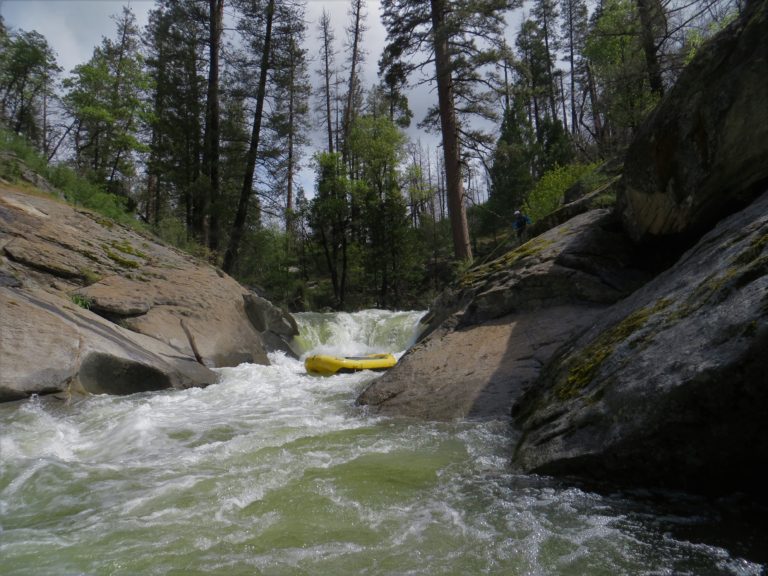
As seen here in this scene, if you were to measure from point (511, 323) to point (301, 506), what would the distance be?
4.35m

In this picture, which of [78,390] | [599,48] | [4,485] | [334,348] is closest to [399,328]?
[334,348]

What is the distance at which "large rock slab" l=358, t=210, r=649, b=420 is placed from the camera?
5.18 metres

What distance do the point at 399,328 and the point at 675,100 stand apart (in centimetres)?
1016

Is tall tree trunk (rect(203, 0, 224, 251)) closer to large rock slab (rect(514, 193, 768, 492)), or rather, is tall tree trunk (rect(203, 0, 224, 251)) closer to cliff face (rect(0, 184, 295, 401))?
cliff face (rect(0, 184, 295, 401))

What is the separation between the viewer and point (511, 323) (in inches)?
259

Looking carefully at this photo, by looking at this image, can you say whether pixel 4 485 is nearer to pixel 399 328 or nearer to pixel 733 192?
pixel 733 192

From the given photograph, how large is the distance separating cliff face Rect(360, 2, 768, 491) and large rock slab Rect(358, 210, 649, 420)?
0.02 m

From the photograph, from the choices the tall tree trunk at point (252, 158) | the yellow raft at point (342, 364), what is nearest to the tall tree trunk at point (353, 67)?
the tall tree trunk at point (252, 158)

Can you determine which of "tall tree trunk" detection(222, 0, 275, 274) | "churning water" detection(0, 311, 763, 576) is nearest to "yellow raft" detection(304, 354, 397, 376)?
"churning water" detection(0, 311, 763, 576)

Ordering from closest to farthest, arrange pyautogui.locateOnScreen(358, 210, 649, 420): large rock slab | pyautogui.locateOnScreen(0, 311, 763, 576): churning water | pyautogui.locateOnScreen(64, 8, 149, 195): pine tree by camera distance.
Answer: pyautogui.locateOnScreen(0, 311, 763, 576): churning water, pyautogui.locateOnScreen(358, 210, 649, 420): large rock slab, pyautogui.locateOnScreen(64, 8, 149, 195): pine tree

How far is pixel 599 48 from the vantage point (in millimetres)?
19438

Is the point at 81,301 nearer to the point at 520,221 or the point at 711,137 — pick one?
the point at 711,137

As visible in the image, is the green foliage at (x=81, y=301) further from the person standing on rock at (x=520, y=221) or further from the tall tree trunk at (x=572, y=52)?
the tall tree trunk at (x=572, y=52)

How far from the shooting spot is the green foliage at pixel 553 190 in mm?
12320
